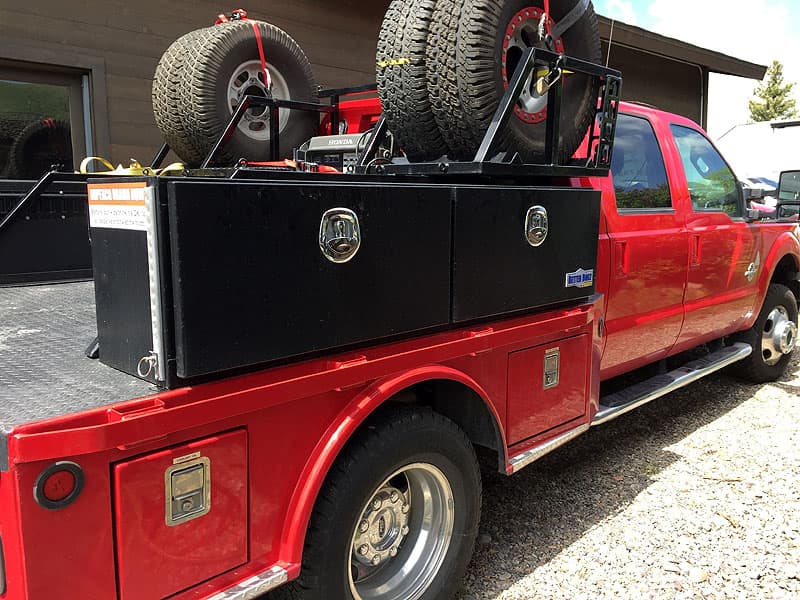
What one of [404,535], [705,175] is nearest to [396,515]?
[404,535]

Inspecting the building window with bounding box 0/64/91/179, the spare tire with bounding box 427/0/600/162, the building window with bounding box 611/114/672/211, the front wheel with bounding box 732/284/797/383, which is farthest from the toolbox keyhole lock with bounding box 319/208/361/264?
the building window with bounding box 0/64/91/179

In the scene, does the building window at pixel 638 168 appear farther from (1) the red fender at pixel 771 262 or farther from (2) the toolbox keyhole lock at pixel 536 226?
(1) the red fender at pixel 771 262

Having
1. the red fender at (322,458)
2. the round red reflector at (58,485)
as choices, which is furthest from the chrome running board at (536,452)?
the round red reflector at (58,485)

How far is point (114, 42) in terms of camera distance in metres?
6.21

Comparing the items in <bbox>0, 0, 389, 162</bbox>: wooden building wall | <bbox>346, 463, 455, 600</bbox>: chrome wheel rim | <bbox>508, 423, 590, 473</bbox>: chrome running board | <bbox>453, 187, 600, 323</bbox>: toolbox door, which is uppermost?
<bbox>0, 0, 389, 162</bbox>: wooden building wall

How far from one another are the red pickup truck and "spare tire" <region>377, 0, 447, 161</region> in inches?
27.8

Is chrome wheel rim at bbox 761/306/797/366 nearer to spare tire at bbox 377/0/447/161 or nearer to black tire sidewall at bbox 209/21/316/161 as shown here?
spare tire at bbox 377/0/447/161

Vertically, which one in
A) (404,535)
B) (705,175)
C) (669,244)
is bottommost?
(404,535)

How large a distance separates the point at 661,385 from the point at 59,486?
11.9 ft

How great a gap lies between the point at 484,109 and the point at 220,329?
1.56 meters

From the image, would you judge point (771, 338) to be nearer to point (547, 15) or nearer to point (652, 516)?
point (652, 516)

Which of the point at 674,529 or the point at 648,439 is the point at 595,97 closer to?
the point at 674,529

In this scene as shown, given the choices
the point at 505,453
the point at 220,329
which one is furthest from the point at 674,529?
the point at 220,329

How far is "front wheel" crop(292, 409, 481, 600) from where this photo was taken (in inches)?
84.0
